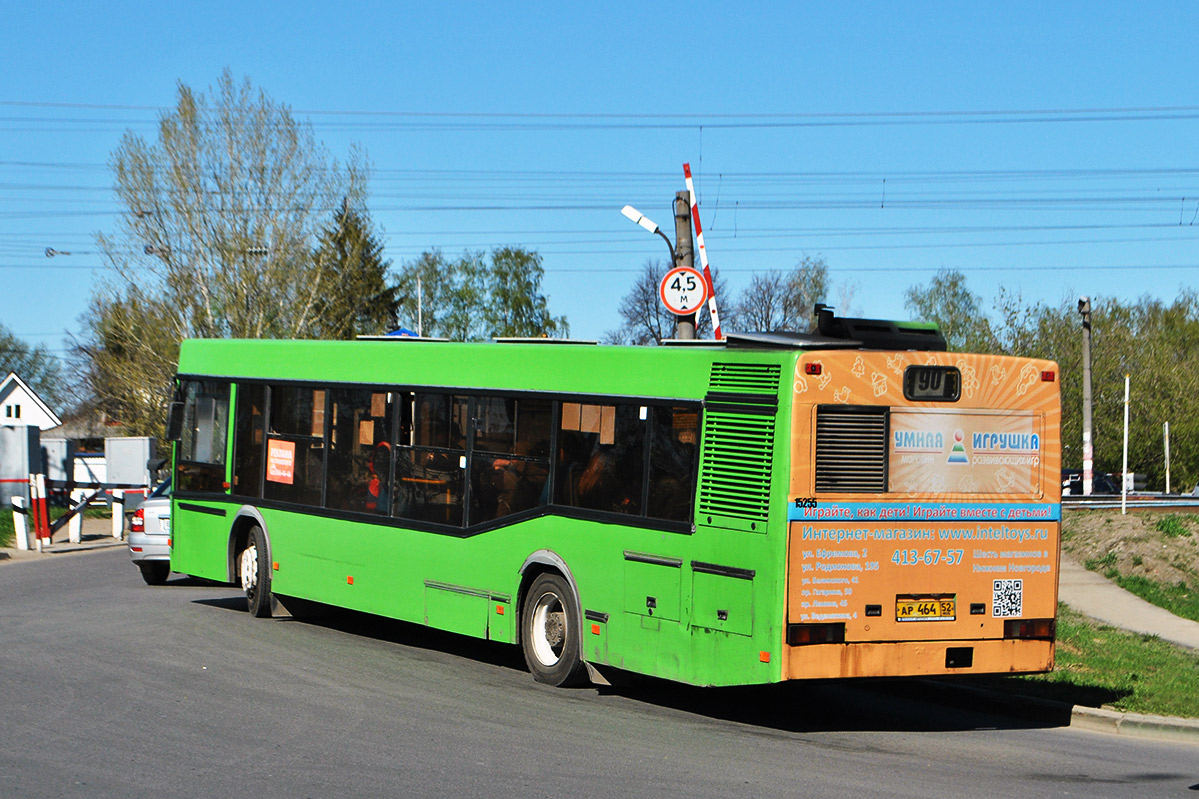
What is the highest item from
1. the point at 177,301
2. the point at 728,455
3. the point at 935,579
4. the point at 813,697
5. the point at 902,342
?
the point at 177,301

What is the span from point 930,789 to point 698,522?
2751 millimetres

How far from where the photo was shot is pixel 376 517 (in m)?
13.5

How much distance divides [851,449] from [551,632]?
327cm

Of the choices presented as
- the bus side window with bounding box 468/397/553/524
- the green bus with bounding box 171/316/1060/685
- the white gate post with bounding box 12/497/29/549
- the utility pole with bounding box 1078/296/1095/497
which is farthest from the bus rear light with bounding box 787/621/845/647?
the utility pole with bounding box 1078/296/1095/497

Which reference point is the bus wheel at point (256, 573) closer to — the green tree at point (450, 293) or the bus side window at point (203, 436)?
the bus side window at point (203, 436)

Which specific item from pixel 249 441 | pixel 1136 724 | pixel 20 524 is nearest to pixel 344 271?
A: pixel 20 524

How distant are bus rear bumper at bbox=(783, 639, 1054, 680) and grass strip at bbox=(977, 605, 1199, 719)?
88 cm

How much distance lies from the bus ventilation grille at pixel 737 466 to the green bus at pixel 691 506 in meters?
0.01

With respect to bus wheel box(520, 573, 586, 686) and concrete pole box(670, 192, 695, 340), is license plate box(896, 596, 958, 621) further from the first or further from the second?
concrete pole box(670, 192, 695, 340)

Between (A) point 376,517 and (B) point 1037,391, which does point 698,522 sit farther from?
(A) point 376,517

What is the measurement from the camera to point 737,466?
9742 mm

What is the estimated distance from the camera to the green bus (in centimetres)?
944

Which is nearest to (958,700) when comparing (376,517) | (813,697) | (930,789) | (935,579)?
(813,697)

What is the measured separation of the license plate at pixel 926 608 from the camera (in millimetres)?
9664
